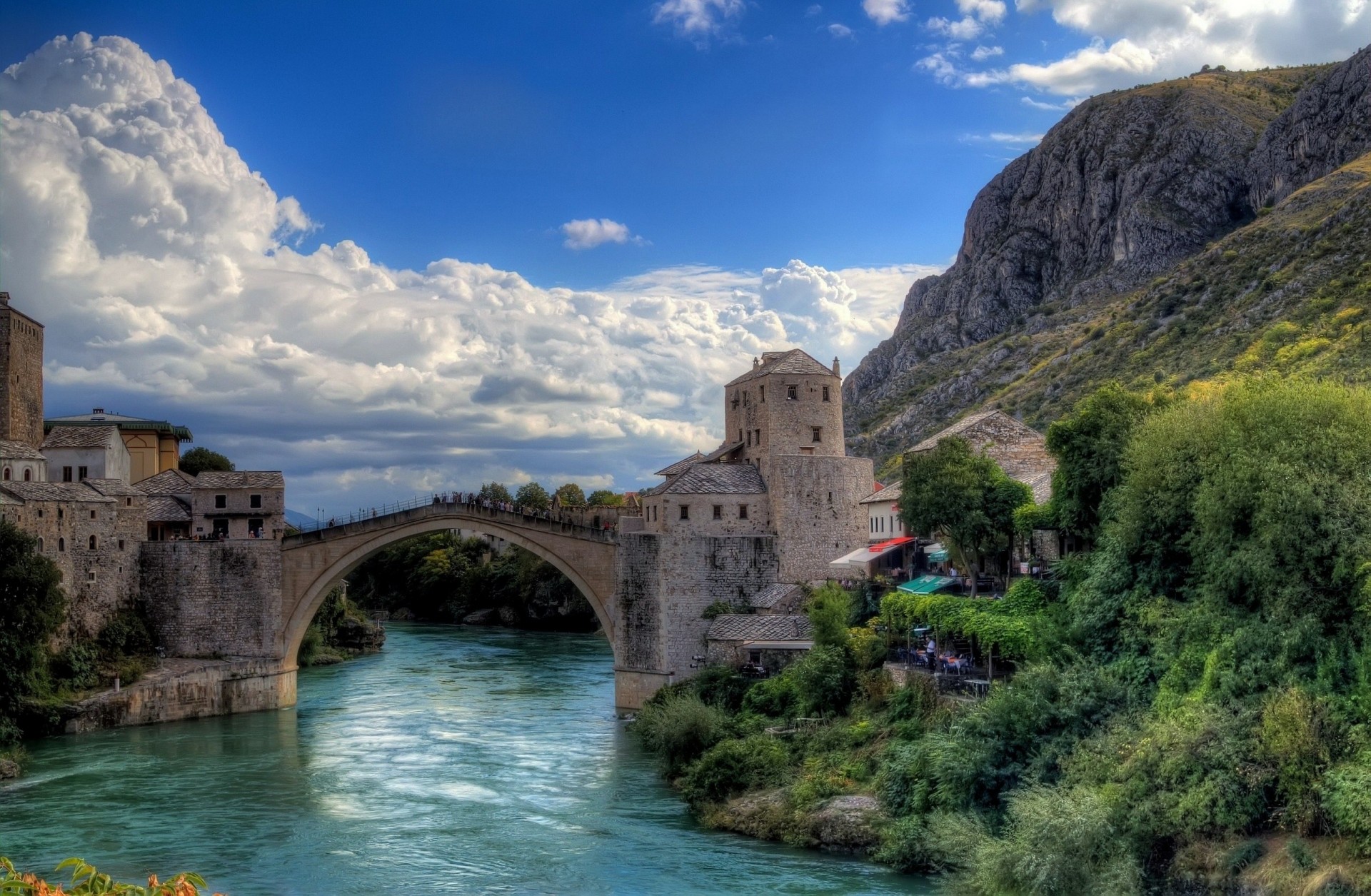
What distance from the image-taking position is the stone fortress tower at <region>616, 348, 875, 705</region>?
39.3 metres

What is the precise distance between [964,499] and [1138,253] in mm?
68762

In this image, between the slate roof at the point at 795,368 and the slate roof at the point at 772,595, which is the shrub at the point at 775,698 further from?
the slate roof at the point at 795,368

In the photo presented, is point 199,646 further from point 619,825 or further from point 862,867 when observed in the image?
point 862,867

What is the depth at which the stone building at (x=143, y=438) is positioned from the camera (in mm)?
55750

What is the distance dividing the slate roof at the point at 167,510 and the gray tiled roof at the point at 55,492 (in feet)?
11.2

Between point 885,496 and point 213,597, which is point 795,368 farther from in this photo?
point 213,597

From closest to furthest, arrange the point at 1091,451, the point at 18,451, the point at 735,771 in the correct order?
the point at 735,771
the point at 1091,451
the point at 18,451

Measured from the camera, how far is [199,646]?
44.4 meters

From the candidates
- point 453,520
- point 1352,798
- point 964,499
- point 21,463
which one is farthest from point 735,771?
point 21,463

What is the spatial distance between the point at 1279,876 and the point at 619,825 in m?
13.4

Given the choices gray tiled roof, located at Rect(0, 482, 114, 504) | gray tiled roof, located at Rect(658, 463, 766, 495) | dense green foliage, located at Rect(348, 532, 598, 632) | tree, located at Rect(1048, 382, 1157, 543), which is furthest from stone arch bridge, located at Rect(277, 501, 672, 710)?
dense green foliage, located at Rect(348, 532, 598, 632)

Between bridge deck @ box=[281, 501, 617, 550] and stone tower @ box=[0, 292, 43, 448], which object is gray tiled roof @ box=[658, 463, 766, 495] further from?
stone tower @ box=[0, 292, 43, 448]

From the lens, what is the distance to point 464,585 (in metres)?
82.7

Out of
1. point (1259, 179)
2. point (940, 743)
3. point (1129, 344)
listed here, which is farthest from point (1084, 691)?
point (1259, 179)
